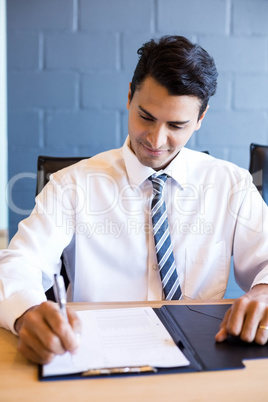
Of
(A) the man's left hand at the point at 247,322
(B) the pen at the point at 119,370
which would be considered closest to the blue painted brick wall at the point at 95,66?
(A) the man's left hand at the point at 247,322

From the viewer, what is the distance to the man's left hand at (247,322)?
810 mm

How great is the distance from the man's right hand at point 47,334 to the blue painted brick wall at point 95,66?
1.23 meters

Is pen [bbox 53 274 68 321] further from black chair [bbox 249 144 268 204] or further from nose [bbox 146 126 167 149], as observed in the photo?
black chair [bbox 249 144 268 204]

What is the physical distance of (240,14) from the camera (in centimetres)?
197

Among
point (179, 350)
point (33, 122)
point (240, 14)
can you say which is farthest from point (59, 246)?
point (240, 14)

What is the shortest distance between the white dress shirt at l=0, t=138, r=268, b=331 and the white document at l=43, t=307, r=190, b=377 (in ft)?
1.17

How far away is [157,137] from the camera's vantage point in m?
1.19

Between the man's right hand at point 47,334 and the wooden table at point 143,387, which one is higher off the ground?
the man's right hand at point 47,334

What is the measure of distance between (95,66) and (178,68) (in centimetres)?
80

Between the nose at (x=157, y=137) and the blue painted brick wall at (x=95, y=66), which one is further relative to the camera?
the blue painted brick wall at (x=95, y=66)

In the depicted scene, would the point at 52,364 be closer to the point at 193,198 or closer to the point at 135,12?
the point at 193,198

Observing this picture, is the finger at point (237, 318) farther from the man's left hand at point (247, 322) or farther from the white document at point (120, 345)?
the white document at point (120, 345)

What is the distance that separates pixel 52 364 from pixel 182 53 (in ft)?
2.84

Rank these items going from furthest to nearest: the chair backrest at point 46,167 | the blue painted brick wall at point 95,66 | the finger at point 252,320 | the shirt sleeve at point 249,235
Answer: the blue painted brick wall at point 95,66
the chair backrest at point 46,167
the shirt sleeve at point 249,235
the finger at point 252,320
